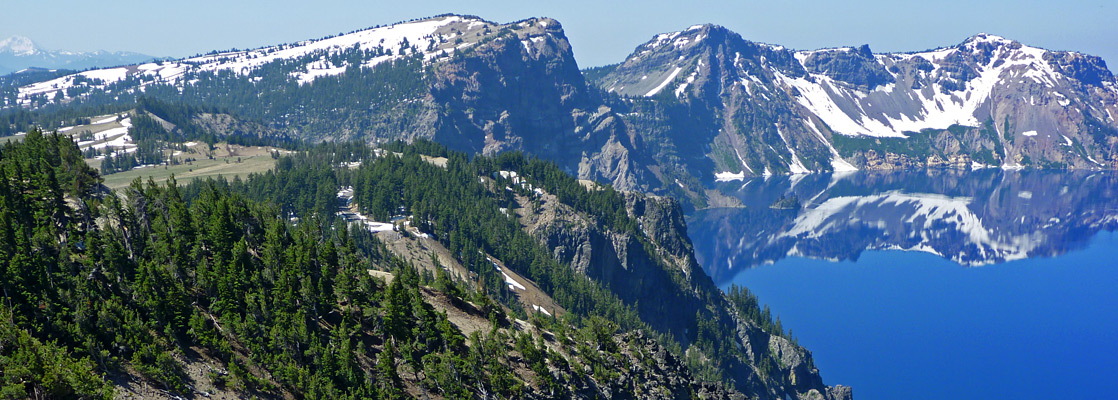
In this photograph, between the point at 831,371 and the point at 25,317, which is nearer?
the point at 25,317

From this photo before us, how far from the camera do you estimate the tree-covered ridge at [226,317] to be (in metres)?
53.9

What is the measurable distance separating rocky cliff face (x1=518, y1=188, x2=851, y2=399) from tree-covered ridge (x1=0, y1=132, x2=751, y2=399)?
84780 mm

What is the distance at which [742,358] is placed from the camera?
175 metres

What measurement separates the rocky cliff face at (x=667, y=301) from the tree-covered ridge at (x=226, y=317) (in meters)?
84.8

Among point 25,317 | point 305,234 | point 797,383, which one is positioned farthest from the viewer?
point 797,383

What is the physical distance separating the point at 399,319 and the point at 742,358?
123m

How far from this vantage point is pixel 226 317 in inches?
2512

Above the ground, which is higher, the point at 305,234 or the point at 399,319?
the point at 305,234

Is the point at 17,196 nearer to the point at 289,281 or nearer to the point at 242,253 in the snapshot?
the point at 242,253

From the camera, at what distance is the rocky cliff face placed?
17075 cm

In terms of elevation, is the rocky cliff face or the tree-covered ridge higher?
the tree-covered ridge

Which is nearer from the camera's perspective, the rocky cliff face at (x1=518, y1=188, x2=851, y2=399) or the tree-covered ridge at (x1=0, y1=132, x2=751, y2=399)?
the tree-covered ridge at (x1=0, y1=132, x2=751, y2=399)

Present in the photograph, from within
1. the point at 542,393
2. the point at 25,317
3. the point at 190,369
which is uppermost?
the point at 25,317

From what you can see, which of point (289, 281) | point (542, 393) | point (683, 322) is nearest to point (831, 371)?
point (683, 322)
